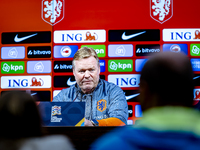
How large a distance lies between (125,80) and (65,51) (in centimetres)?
92

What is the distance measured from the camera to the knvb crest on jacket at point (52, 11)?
3.43 metres

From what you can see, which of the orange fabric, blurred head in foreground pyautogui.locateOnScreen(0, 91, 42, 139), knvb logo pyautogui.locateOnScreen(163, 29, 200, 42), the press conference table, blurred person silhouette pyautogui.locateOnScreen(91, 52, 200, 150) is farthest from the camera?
knvb logo pyautogui.locateOnScreen(163, 29, 200, 42)

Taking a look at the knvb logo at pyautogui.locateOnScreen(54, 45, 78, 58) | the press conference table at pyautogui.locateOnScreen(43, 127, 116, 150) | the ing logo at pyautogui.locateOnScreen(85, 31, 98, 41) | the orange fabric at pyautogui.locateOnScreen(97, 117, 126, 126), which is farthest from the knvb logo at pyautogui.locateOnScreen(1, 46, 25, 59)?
the press conference table at pyautogui.locateOnScreen(43, 127, 116, 150)

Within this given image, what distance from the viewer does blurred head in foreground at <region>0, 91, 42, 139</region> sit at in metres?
0.65

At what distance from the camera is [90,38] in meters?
3.35

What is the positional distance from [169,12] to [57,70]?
5.70ft

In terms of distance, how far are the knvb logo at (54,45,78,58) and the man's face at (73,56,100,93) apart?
86 cm

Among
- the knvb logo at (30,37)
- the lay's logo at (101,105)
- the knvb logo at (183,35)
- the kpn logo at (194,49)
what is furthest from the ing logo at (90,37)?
the kpn logo at (194,49)

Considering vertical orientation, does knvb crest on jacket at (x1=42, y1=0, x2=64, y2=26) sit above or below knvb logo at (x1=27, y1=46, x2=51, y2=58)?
above

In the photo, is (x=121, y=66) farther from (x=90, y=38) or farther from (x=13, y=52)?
(x=13, y=52)

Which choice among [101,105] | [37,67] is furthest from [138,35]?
[37,67]

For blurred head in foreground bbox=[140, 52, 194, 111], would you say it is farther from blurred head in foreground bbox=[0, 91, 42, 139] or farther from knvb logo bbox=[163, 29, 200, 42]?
knvb logo bbox=[163, 29, 200, 42]

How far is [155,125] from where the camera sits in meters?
0.52

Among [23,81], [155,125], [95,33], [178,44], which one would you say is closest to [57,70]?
[23,81]
